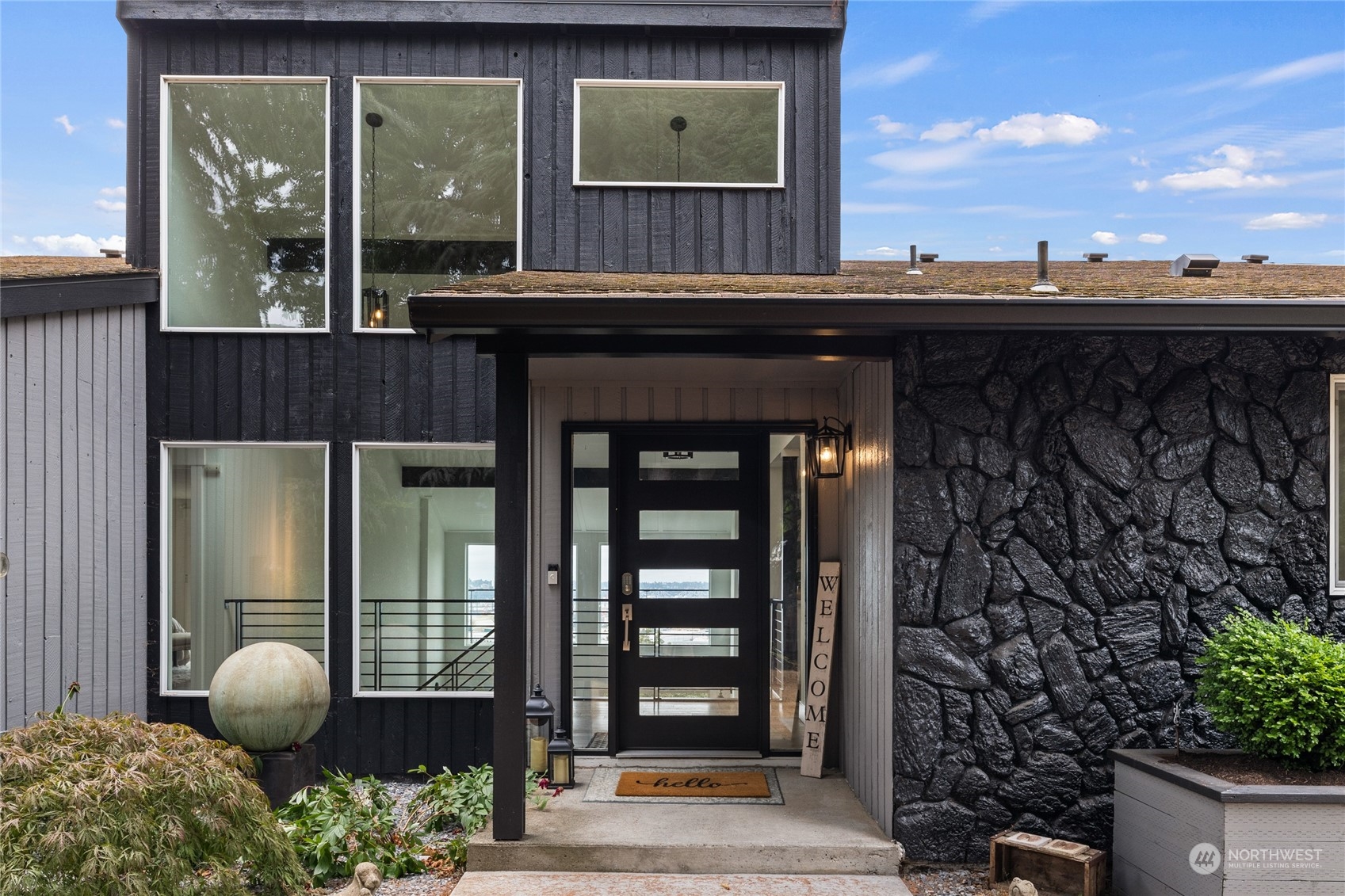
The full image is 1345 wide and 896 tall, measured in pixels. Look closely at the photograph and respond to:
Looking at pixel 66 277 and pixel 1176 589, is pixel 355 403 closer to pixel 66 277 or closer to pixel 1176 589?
pixel 66 277

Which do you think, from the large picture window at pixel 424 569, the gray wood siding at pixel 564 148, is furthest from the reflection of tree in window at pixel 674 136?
the large picture window at pixel 424 569

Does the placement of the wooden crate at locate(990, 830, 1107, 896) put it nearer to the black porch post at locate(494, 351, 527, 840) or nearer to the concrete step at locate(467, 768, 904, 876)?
the concrete step at locate(467, 768, 904, 876)

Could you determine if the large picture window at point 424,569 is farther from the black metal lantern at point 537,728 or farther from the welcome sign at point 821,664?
the welcome sign at point 821,664

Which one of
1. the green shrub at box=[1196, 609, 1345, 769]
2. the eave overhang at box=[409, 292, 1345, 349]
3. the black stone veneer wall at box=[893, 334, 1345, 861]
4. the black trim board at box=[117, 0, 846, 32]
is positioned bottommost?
the green shrub at box=[1196, 609, 1345, 769]

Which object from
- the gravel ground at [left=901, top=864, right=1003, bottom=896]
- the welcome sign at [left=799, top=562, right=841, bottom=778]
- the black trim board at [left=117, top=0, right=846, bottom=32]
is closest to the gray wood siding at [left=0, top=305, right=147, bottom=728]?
the black trim board at [left=117, top=0, right=846, bottom=32]

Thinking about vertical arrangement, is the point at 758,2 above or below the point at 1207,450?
above

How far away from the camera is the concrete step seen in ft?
14.0

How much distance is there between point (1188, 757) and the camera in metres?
4.05

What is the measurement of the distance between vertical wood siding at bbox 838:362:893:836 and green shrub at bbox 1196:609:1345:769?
4.44 ft

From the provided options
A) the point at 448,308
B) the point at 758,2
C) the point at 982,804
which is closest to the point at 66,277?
the point at 448,308

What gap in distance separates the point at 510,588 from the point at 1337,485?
3895 millimetres

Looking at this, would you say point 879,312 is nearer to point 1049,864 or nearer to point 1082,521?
point 1082,521

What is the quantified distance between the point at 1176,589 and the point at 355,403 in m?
4.76

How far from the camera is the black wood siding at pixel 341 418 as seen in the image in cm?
603
